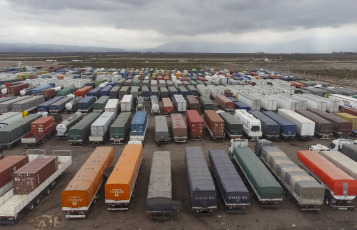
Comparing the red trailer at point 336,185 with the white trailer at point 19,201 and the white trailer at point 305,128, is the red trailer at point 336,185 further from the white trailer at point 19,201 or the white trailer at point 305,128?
the white trailer at point 19,201

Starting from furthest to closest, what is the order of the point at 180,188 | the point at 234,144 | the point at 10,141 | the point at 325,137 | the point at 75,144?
the point at 325,137, the point at 75,144, the point at 10,141, the point at 234,144, the point at 180,188

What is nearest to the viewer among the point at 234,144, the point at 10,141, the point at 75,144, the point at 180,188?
the point at 180,188

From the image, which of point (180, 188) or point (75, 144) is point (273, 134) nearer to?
point (180, 188)

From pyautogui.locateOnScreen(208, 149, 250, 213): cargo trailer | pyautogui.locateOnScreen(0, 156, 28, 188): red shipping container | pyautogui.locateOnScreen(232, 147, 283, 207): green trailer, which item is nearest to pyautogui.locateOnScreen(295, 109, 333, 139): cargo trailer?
pyautogui.locateOnScreen(232, 147, 283, 207): green trailer

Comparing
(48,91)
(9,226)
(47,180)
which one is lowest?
(9,226)

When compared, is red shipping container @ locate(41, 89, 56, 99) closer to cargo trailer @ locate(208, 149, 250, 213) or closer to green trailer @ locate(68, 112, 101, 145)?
green trailer @ locate(68, 112, 101, 145)

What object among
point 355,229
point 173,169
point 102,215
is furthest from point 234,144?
point 102,215

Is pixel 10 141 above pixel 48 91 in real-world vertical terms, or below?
below
